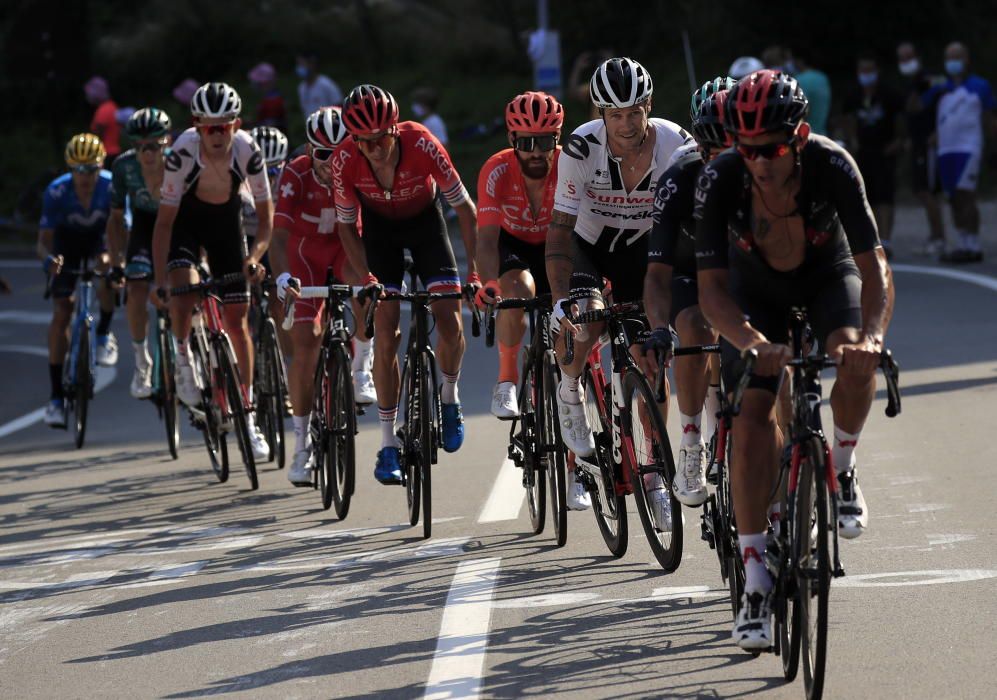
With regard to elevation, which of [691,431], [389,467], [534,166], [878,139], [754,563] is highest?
[878,139]

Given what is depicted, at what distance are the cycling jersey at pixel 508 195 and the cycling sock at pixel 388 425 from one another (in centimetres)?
108

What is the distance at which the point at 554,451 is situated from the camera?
838 centimetres

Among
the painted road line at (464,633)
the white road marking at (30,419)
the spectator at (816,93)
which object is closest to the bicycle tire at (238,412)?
the painted road line at (464,633)

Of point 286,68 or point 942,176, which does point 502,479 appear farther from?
point 286,68

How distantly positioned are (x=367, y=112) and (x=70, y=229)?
5.31 m

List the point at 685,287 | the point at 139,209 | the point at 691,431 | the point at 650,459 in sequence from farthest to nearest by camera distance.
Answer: the point at 139,209 → the point at 650,459 → the point at 685,287 → the point at 691,431

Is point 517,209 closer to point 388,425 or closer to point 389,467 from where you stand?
point 388,425

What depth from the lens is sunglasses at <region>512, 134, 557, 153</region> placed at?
8.93 metres

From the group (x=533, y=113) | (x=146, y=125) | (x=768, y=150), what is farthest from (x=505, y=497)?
(x=768, y=150)

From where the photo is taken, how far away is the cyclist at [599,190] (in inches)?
307

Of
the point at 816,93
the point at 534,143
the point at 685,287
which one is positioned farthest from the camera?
the point at 816,93

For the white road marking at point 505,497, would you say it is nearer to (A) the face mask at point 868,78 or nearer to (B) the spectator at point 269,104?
(A) the face mask at point 868,78

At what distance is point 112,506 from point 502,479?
2245mm

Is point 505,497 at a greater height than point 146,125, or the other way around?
point 146,125
